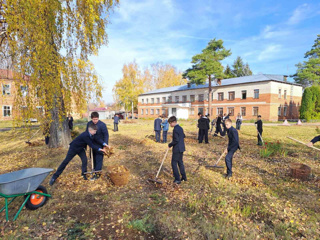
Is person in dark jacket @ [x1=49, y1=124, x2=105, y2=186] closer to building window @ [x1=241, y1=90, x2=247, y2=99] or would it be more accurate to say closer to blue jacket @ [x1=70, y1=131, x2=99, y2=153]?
blue jacket @ [x1=70, y1=131, x2=99, y2=153]

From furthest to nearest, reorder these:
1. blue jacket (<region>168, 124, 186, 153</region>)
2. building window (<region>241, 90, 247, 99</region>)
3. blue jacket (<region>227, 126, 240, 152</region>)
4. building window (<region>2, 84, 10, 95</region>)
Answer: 1. building window (<region>241, 90, 247, 99</region>)
2. building window (<region>2, 84, 10, 95</region>)
3. blue jacket (<region>227, 126, 240, 152</region>)
4. blue jacket (<region>168, 124, 186, 153</region>)

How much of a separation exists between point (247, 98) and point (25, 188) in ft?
125

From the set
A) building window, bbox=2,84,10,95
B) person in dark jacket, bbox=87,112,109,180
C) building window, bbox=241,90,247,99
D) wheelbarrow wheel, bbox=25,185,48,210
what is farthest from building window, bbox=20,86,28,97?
building window, bbox=241,90,247,99

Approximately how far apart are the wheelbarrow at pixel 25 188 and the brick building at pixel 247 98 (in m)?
36.4

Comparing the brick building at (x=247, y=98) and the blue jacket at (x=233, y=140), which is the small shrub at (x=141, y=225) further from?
the brick building at (x=247, y=98)

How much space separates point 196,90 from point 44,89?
129 feet

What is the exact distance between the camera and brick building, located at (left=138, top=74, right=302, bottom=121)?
109 feet

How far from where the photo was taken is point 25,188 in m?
3.80

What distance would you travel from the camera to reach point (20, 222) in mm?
3926

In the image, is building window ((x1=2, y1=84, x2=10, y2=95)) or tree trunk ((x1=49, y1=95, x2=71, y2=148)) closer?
building window ((x1=2, y1=84, x2=10, y2=95))

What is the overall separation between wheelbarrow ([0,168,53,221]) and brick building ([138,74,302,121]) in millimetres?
36418

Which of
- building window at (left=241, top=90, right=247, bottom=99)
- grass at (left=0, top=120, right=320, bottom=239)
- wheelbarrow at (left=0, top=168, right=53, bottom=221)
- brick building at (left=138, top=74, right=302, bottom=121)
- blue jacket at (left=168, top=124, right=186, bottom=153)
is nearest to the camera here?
wheelbarrow at (left=0, top=168, right=53, bottom=221)

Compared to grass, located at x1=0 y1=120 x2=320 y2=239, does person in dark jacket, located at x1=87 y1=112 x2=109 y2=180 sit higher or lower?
higher

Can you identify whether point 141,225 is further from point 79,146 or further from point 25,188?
point 79,146
